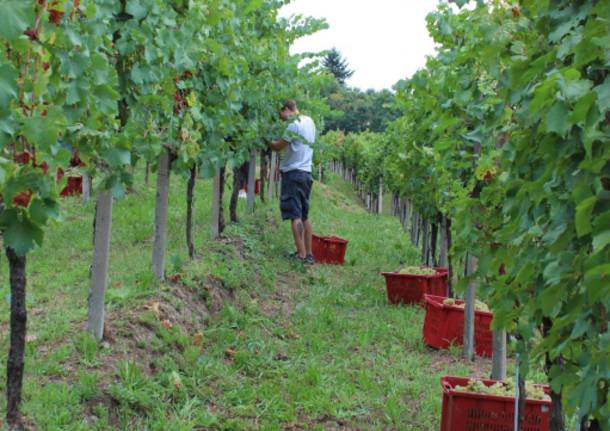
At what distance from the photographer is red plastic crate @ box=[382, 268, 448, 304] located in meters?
7.47

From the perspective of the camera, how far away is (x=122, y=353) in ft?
13.2

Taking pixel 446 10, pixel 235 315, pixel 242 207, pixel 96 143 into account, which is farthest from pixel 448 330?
pixel 242 207

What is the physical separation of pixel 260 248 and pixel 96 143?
20.3ft

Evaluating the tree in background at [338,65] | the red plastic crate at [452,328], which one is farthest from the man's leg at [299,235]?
the tree in background at [338,65]

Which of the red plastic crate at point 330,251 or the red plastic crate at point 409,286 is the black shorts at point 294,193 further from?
the red plastic crate at point 409,286

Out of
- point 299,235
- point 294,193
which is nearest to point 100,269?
point 294,193

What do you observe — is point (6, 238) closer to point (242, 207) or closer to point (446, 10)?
point (446, 10)

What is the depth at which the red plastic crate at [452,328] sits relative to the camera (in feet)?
18.8

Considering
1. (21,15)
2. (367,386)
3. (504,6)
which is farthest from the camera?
(367,386)

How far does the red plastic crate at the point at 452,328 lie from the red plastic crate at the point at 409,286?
1602 millimetres

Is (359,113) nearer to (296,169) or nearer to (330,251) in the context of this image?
(330,251)

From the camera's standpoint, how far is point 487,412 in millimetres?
3611

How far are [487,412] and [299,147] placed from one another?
18.8 feet

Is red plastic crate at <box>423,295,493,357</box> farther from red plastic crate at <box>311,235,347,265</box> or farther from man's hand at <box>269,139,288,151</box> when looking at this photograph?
red plastic crate at <box>311,235,347,265</box>
